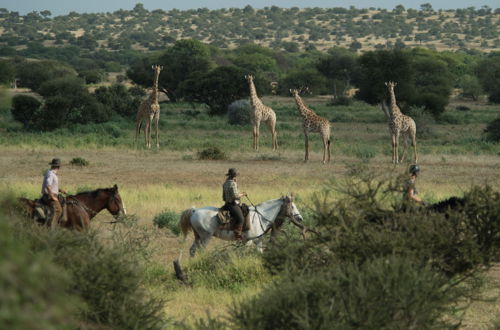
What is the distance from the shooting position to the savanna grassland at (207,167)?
40.9 ft

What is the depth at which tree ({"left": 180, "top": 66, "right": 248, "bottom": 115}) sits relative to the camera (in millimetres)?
47938

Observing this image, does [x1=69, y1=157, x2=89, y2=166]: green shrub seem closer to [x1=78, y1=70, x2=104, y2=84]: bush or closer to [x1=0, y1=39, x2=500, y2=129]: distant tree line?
[x1=0, y1=39, x2=500, y2=129]: distant tree line

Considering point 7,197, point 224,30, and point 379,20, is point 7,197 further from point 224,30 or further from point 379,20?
point 379,20

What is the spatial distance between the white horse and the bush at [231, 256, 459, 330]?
18.6 feet

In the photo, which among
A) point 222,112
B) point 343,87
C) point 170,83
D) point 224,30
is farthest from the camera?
point 224,30

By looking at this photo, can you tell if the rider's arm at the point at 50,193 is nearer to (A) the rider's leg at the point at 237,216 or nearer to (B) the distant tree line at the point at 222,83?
(A) the rider's leg at the point at 237,216

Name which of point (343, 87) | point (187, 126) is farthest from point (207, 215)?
point (343, 87)

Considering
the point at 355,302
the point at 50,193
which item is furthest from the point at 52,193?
the point at 355,302

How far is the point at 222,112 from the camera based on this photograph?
4772 centimetres

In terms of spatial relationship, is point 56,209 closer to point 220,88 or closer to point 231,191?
point 231,191

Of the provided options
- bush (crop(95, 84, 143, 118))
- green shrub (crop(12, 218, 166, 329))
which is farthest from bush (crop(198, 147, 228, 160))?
green shrub (crop(12, 218, 166, 329))

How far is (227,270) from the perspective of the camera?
493 inches

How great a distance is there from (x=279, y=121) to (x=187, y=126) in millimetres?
6445

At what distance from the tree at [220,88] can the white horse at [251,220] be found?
34060 millimetres
